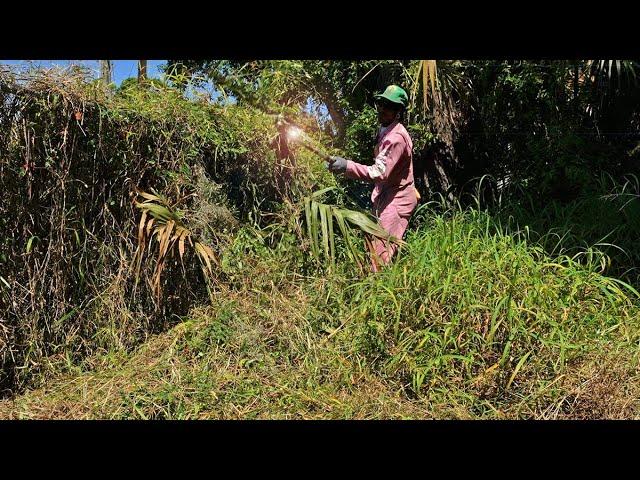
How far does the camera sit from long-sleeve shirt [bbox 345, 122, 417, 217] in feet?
13.0

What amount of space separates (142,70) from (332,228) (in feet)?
6.38

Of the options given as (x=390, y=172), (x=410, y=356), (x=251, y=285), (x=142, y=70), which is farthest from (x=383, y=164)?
(x=142, y=70)

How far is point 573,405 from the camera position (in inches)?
114

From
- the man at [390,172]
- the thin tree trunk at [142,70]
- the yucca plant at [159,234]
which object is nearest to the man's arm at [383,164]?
the man at [390,172]

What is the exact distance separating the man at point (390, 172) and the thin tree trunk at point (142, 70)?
1.53 meters

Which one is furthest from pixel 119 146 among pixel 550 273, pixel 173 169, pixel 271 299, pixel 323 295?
pixel 550 273

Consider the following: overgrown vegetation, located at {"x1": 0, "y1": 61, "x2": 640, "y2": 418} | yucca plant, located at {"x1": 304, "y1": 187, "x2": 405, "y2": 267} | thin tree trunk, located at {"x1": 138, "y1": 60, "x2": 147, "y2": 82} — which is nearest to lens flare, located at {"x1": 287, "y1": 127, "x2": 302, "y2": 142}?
overgrown vegetation, located at {"x1": 0, "y1": 61, "x2": 640, "y2": 418}

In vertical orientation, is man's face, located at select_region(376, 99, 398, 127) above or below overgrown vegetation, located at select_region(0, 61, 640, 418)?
above

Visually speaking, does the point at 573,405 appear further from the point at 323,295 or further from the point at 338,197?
the point at 338,197

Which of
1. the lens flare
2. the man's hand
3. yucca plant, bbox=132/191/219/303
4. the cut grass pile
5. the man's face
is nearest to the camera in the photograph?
the cut grass pile

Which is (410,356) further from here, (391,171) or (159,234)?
(159,234)

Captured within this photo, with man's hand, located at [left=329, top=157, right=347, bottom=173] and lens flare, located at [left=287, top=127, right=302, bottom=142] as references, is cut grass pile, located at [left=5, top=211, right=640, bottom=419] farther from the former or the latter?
lens flare, located at [left=287, top=127, right=302, bottom=142]

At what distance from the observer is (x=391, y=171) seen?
13.2ft

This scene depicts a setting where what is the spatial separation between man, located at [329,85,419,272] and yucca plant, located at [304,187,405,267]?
0.08 m
